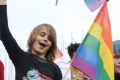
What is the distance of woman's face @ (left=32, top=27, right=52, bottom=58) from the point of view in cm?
428

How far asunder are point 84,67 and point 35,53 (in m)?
0.54

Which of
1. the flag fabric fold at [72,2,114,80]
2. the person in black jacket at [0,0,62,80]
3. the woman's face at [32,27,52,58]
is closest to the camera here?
the person in black jacket at [0,0,62,80]

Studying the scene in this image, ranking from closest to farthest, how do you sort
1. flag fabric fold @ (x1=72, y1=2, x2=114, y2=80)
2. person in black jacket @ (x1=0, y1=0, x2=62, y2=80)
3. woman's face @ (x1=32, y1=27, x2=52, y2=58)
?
person in black jacket @ (x1=0, y1=0, x2=62, y2=80) → woman's face @ (x1=32, y1=27, x2=52, y2=58) → flag fabric fold @ (x1=72, y1=2, x2=114, y2=80)

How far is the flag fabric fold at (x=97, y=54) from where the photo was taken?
4500 mm

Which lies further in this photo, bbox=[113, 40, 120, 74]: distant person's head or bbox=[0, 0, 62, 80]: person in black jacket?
bbox=[113, 40, 120, 74]: distant person's head

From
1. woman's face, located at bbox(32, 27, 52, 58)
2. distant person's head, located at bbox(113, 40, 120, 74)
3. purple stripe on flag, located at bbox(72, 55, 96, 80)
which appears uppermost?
woman's face, located at bbox(32, 27, 52, 58)

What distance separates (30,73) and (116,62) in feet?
2.65

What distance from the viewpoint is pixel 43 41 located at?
169 inches

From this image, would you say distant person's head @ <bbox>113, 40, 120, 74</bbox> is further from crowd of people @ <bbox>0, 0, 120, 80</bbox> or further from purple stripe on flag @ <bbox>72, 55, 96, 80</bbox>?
purple stripe on flag @ <bbox>72, 55, 96, 80</bbox>

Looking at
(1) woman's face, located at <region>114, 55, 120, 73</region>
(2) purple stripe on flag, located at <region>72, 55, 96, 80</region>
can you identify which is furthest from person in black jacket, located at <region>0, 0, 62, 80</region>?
(1) woman's face, located at <region>114, 55, 120, 73</region>

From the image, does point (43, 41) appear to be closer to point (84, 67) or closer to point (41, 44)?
point (41, 44)

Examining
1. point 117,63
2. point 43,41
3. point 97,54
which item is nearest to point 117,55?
point 117,63

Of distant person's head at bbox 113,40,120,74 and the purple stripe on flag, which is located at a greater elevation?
distant person's head at bbox 113,40,120,74

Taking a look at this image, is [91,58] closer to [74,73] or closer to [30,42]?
[74,73]
